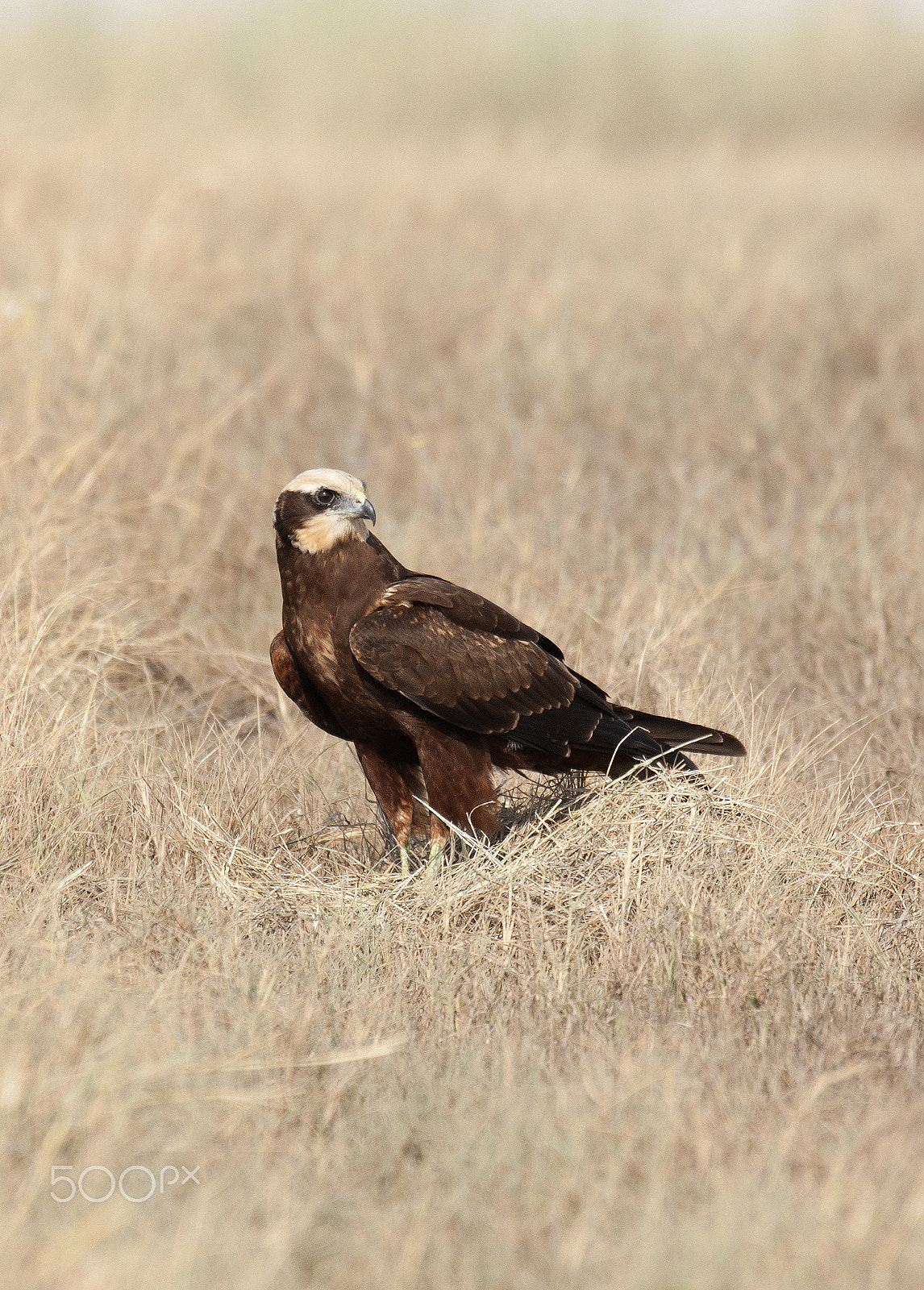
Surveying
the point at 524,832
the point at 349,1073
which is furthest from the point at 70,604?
the point at 349,1073

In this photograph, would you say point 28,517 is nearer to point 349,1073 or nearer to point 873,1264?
point 349,1073

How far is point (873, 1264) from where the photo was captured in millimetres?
2020

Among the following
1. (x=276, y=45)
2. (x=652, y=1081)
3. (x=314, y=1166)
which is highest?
(x=276, y=45)

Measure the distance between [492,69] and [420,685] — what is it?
14.0m

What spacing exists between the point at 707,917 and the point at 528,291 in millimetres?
5828

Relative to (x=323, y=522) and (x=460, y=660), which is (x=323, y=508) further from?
(x=460, y=660)

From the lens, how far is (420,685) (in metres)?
3.36

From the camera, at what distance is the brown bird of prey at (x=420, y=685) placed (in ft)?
11.2

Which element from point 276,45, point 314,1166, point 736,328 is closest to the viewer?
point 314,1166
